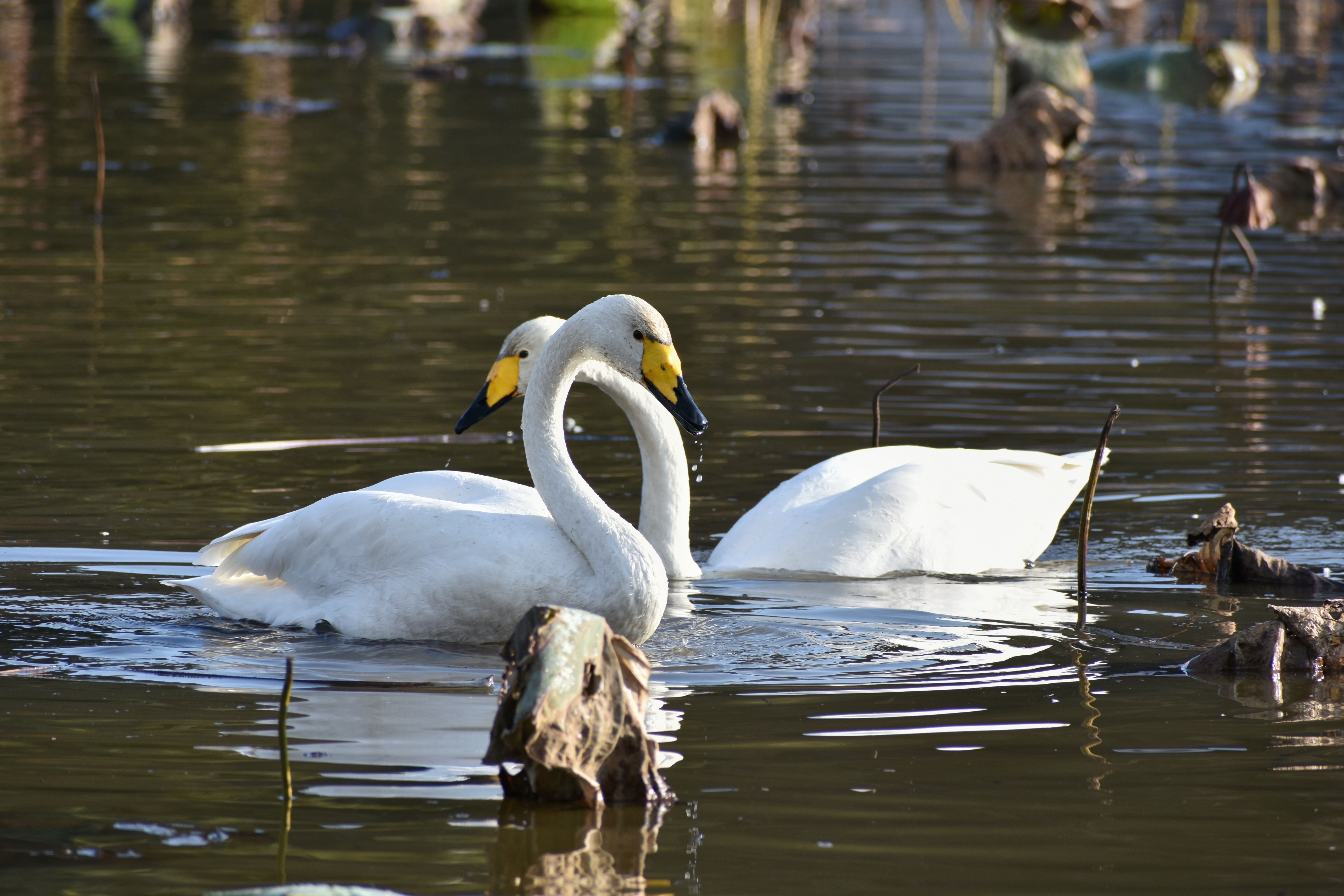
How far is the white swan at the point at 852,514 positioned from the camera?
7785 millimetres

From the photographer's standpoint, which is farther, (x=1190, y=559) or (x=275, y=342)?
(x=275, y=342)

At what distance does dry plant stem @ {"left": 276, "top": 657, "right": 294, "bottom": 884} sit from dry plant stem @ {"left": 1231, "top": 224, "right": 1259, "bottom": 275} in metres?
7.69

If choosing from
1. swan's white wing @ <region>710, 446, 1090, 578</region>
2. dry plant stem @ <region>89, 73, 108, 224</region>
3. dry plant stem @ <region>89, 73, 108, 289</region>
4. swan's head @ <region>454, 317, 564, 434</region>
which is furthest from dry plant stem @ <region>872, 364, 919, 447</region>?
dry plant stem @ <region>89, 73, 108, 224</region>

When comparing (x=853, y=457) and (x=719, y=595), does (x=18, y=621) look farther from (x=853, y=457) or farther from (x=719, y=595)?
(x=853, y=457)

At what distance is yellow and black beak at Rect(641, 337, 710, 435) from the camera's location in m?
6.56

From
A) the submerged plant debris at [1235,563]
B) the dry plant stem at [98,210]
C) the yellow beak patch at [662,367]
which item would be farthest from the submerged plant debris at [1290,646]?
the dry plant stem at [98,210]

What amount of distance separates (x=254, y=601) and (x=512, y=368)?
1525 mm

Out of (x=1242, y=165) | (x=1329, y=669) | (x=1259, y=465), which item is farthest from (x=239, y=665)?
(x=1242, y=165)

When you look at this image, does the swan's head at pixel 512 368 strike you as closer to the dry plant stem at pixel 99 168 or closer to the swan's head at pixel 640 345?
the swan's head at pixel 640 345

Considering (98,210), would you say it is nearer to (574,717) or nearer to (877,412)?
(877,412)

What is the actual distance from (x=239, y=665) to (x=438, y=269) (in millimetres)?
8679

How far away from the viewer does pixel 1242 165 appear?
10.7 metres

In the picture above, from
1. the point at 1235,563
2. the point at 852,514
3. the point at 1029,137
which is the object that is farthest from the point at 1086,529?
the point at 1029,137

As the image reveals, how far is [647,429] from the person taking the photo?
797 centimetres
